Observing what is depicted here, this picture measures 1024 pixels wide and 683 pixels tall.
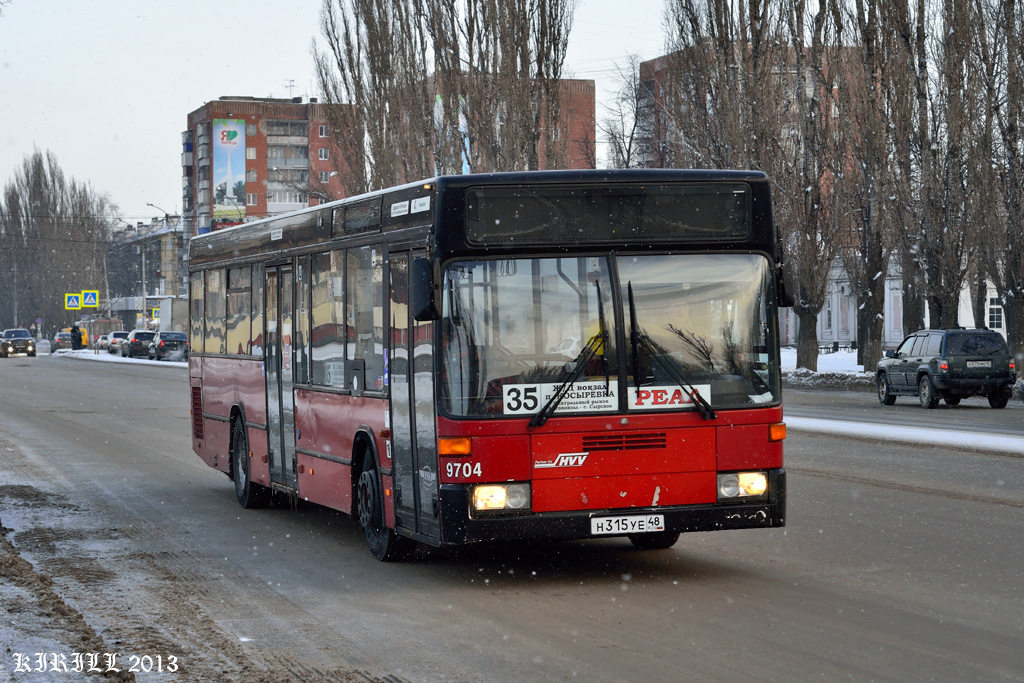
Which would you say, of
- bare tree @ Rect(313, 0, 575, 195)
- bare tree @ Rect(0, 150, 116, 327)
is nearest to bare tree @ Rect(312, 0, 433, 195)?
bare tree @ Rect(313, 0, 575, 195)

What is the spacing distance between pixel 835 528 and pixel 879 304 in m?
31.3

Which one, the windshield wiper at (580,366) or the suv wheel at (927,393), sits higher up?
the windshield wiper at (580,366)

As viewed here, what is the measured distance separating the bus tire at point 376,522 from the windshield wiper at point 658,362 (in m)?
2.06

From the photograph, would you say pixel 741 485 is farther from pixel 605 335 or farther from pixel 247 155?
pixel 247 155

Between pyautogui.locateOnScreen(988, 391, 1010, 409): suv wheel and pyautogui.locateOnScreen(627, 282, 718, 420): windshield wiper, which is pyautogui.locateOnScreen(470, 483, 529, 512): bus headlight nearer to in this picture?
pyautogui.locateOnScreen(627, 282, 718, 420): windshield wiper

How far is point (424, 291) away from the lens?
823 centimetres

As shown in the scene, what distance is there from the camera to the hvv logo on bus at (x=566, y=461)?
27.3ft

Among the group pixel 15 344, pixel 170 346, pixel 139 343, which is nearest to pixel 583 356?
pixel 170 346

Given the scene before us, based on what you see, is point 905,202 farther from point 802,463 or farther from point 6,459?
point 6,459

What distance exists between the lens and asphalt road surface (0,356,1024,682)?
639 cm

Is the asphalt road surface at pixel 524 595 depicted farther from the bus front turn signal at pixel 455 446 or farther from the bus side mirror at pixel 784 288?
the bus side mirror at pixel 784 288

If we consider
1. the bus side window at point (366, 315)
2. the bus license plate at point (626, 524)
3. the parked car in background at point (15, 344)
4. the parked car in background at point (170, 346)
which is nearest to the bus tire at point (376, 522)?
the bus side window at point (366, 315)

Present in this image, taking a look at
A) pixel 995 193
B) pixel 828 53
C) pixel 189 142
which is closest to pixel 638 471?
pixel 995 193

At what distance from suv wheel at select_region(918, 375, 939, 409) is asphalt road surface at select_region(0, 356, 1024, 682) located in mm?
15188
